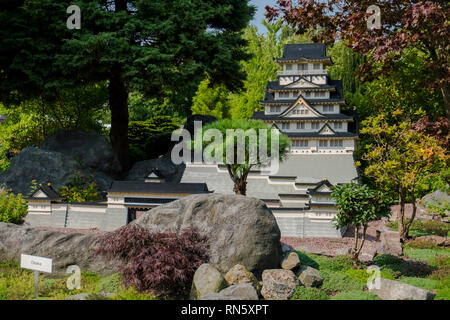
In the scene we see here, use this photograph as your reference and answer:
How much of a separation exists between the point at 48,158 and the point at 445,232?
22070 mm

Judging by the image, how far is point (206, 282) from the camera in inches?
387

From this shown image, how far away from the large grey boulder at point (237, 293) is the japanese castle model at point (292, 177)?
1015 centimetres

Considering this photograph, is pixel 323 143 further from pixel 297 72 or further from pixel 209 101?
pixel 209 101

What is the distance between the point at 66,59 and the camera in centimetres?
2291

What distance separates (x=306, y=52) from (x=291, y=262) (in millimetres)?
32112

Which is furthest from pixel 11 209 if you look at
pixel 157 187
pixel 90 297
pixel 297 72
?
pixel 297 72

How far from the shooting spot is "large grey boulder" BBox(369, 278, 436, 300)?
379 inches

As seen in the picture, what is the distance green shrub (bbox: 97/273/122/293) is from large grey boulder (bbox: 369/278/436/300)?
649 cm

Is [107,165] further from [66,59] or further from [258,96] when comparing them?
[258,96]

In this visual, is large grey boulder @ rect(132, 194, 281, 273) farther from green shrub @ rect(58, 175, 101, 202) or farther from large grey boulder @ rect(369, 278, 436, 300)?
green shrub @ rect(58, 175, 101, 202)

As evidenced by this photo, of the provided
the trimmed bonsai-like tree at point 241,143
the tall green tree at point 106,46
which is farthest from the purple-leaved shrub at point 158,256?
the tall green tree at point 106,46

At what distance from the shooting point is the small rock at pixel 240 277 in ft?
34.2

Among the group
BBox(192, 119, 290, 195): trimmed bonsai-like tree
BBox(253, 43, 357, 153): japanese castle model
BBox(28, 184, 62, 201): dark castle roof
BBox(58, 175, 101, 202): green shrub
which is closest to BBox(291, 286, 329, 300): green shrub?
BBox(192, 119, 290, 195): trimmed bonsai-like tree
